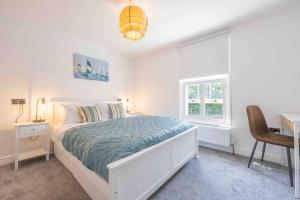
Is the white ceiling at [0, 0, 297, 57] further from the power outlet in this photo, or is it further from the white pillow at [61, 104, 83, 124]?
the white pillow at [61, 104, 83, 124]

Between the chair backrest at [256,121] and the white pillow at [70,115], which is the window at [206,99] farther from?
the white pillow at [70,115]

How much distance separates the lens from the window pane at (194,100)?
335 cm

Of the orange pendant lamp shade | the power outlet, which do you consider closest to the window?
the orange pendant lamp shade

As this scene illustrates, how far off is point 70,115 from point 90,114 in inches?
14.0

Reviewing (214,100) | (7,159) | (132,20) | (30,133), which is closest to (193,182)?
(214,100)

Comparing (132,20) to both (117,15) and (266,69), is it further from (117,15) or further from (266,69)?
(266,69)

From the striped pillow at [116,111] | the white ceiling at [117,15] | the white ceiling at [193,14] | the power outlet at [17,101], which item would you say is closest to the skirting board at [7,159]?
the power outlet at [17,101]

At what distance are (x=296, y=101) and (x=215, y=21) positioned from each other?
6.03ft

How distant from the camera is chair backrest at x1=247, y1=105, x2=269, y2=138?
206 cm

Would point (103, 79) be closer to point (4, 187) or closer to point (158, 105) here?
point (158, 105)

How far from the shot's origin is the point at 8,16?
233cm

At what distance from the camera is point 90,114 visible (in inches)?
103

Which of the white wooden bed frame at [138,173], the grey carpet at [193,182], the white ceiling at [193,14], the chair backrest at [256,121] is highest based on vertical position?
the white ceiling at [193,14]

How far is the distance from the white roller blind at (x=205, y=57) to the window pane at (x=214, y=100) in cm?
33
